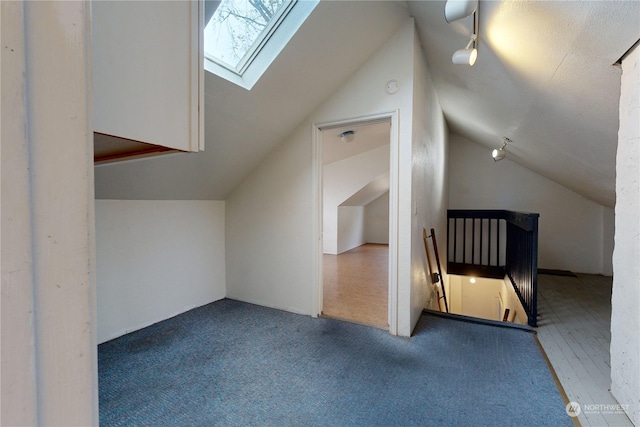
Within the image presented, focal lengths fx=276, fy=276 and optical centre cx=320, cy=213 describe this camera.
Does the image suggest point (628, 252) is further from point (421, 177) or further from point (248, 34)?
point (248, 34)

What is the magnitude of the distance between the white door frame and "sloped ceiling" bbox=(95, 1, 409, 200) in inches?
12.1

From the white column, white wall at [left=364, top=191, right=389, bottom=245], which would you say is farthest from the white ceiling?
white wall at [left=364, top=191, right=389, bottom=245]

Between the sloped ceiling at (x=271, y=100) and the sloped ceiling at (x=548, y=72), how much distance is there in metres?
0.44

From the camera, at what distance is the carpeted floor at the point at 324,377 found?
1.45 meters

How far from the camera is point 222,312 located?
2797 mm

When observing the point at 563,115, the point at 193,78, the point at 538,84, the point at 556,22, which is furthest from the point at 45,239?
the point at 563,115

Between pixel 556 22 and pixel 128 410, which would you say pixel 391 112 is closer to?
pixel 556 22

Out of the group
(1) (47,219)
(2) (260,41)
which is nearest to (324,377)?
(1) (47,219)

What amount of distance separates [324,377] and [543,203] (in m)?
4.86

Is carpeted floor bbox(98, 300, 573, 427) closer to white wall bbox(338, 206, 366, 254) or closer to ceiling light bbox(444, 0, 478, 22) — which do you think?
ceiling light bbox(444, 0, 478, 22)

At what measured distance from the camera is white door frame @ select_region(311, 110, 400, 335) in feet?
7.49

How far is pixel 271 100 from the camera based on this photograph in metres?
2.28

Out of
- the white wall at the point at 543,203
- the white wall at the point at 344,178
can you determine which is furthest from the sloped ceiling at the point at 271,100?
the white wall at the point at 543,203

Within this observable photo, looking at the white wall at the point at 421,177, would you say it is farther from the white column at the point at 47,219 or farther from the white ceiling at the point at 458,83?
the white column at the point at 47,219
